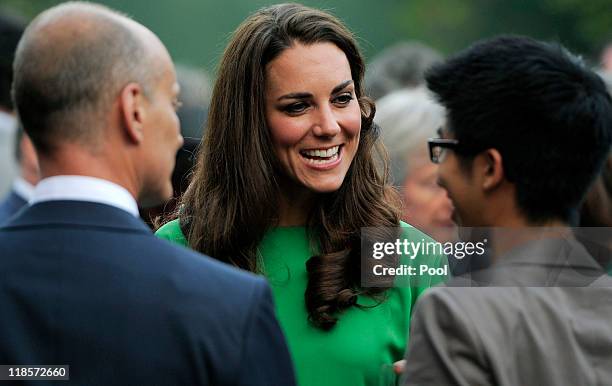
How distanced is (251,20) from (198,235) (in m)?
0.71

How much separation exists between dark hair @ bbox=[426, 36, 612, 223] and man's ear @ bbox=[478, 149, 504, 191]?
0.01 meters

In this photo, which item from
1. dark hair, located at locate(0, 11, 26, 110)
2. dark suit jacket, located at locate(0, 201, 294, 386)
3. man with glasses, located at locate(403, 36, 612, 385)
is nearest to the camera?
dark suit jacket, located at locate(0, 201, 294, 386)

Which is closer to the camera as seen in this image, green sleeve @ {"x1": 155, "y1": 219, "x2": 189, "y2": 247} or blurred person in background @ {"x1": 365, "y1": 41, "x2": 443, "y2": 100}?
green sleeve @ {"x1": 155, "y1": 219, "x2": 189, "y2": 247}

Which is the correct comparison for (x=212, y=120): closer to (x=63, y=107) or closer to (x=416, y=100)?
(x=63, y=107)

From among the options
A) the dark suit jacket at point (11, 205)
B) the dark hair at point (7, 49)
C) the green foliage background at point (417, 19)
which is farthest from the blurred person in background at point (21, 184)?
the green foliage background at point (417, 19)

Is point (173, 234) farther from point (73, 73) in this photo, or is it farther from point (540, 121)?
point (540, 121)

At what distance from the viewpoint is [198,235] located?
3607mm

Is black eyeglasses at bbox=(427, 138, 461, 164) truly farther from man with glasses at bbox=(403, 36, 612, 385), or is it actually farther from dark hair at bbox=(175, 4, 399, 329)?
dark hair at bbox=(175, 4, 399, 329)

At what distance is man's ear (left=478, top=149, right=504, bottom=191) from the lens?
8.66ft

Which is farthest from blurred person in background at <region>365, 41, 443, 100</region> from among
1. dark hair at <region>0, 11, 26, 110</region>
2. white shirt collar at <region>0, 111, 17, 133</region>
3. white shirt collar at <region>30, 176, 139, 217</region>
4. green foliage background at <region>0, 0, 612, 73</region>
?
green foliage background at <region>0, 0, 612, 73</region>

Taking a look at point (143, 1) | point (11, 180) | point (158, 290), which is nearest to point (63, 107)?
point (158, 290)

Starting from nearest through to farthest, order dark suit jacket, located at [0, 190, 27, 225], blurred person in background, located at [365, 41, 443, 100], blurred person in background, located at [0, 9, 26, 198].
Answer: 1. dark suit jacket, located at [0, 190, 27, 225]
2. blurred person in background, located at [0, 9, 26, 198]
3. blurred person in background, located at [365, 41, 443, 100]

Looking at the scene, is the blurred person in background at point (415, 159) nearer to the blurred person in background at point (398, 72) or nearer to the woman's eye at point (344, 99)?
the blurred person in background at point (398, 72)

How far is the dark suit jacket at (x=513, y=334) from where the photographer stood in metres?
2.43
